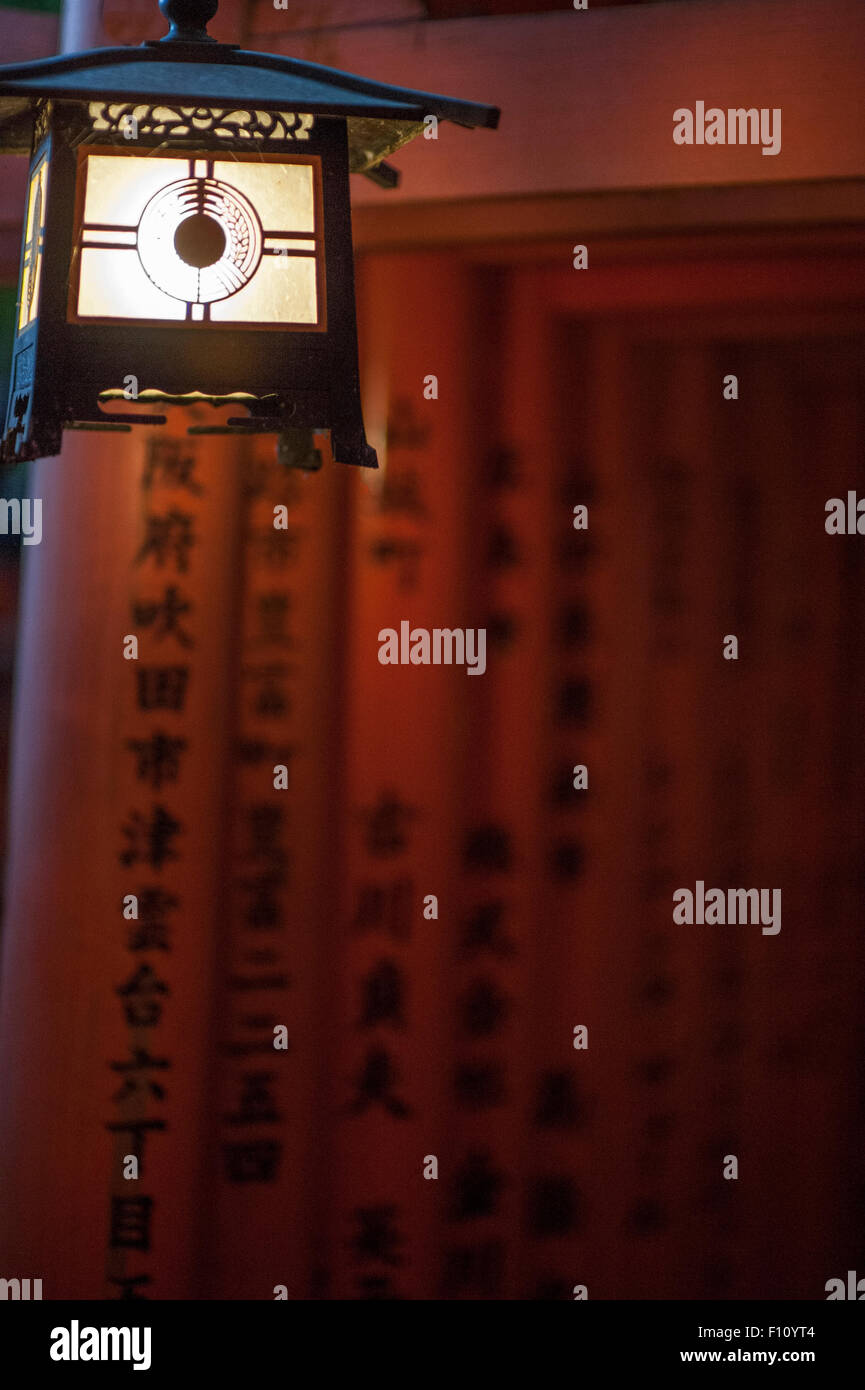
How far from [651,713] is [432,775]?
63cm

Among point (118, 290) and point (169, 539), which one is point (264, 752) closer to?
point (169, 539)

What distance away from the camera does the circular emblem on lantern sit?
209 cm

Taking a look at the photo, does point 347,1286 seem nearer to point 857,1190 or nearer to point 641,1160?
point 641,1160

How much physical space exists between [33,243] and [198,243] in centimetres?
34

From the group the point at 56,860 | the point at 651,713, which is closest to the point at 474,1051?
the point at 651,713

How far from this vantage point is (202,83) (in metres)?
2.04

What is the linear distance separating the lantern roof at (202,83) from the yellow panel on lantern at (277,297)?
0.26 metres

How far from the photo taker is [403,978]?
3299 mm

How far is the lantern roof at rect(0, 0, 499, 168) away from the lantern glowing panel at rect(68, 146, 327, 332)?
122 mm

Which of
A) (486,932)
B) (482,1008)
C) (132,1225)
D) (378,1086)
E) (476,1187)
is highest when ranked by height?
(486,932)

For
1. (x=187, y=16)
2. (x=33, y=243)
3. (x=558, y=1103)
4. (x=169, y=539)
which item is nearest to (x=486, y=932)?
(x=558, y=1103)

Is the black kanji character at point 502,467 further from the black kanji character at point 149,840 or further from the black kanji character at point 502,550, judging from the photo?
the black kanji character at point 149,840

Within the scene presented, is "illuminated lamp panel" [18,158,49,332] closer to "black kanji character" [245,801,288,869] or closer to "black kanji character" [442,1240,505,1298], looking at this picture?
"black kanji character" [245,801,288,869]

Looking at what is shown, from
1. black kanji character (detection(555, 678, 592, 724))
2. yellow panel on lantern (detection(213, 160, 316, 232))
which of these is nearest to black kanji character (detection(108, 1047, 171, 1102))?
black kanji character (detection(555, 678, 592, 724))
